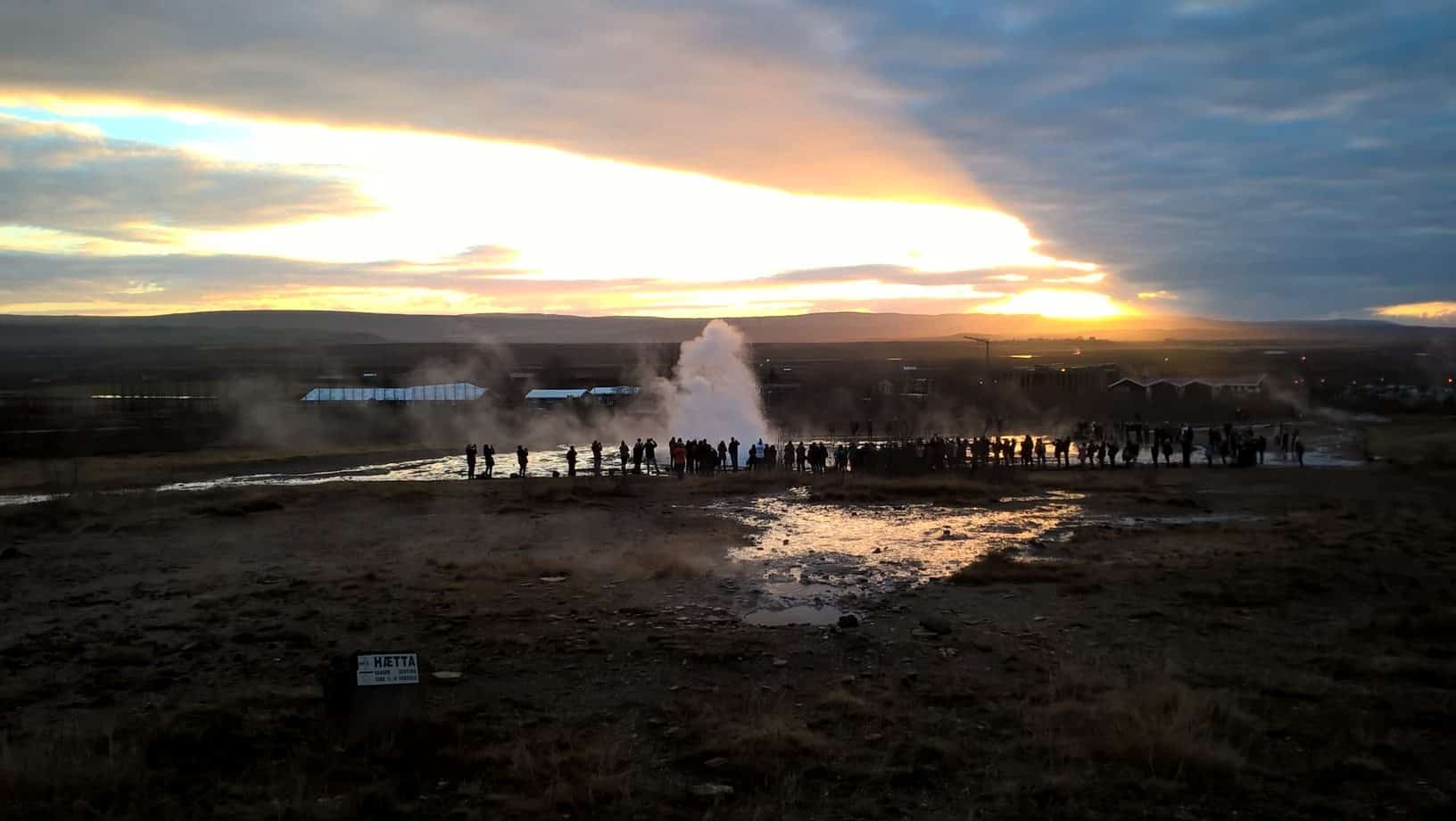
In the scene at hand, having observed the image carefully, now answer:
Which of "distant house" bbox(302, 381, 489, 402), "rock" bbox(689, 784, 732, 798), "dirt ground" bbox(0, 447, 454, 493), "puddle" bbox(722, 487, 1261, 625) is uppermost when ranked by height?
"distant house" bbox(302, 381, 489, 402)

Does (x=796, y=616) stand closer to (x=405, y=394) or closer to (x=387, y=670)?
(x=387, y=670)

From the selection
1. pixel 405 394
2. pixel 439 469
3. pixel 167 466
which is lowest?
pixel 439 469

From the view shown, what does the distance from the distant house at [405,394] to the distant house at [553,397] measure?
3579 millimetres

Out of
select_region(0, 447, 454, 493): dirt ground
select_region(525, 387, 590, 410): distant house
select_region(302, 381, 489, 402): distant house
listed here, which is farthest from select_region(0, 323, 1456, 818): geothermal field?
select_region(302, 381, 489, 402): distant house

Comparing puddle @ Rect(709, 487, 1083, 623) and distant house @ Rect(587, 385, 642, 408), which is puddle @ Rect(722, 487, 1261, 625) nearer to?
puddle @ Rect(709, 487, 1083, 623)

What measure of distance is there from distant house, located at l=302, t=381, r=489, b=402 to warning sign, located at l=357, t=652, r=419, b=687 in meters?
56.6

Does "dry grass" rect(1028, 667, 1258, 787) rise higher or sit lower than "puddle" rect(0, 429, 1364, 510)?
lower

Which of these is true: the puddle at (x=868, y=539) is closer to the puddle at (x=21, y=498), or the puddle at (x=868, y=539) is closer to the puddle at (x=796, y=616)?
the puddle at (x=796, y=616)

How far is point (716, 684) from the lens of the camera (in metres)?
9.73

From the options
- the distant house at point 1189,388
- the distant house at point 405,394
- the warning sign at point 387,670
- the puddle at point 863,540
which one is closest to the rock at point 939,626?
the puddle at point 863,540

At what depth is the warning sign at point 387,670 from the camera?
8211 millimetres

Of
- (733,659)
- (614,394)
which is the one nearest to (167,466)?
(614,394)

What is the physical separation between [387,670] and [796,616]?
587cm

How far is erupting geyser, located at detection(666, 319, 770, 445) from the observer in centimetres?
4362
